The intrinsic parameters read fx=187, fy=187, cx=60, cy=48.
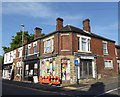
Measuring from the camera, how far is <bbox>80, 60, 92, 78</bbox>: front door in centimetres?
2523

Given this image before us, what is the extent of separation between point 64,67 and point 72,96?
11.1 metres

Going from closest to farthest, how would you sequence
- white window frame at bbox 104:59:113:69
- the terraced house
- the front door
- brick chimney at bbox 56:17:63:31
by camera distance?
the terraced house < the front door < brick chimney at bbox 56:17:63:31 < white window frame at bbox 104:59:113:69

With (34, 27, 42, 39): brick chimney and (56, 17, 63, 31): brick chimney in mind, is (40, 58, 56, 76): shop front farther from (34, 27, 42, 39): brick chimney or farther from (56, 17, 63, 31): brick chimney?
(34, 27, 42, 39): brick chimney

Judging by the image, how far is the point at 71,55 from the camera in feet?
79.5

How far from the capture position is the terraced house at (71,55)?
24.3 meters

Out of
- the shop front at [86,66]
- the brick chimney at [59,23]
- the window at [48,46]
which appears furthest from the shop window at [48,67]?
the brick chimney at [59,23]

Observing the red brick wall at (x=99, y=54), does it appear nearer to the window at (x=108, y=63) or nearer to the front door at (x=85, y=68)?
the window at (x=108, y=63)

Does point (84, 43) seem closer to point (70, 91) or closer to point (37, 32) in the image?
point (37, 32)

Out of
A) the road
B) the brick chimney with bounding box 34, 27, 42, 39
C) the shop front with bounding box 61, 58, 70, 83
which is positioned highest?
the brick chimney with bounding box 34, 27, 42, 39

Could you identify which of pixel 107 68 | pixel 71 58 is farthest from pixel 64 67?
pixel 107 68

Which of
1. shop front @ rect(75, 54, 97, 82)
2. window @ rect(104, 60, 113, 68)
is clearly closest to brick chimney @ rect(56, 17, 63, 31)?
shop front @ rect(75, 54, 97, 82)

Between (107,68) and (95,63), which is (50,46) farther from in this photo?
(107,68)

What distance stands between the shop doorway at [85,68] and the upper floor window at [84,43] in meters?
1.69

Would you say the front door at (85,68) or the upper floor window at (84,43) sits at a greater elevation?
the upper floor window at (84,43)
